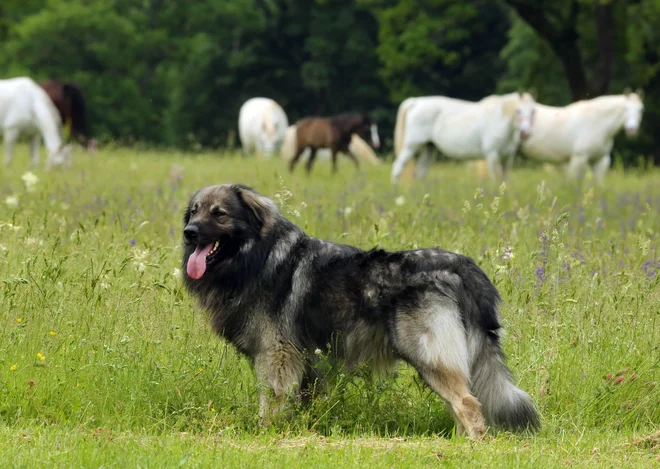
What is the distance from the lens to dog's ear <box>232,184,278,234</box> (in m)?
5.64

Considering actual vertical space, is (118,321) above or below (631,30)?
below

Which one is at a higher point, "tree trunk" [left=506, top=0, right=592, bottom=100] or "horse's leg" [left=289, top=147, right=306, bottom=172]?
"tree trunk" [left=506, top=0, right=592, bottom=100]

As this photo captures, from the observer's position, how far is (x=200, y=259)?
5520mm

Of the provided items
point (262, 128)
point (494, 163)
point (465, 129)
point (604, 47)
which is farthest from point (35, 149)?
point (604, 47)

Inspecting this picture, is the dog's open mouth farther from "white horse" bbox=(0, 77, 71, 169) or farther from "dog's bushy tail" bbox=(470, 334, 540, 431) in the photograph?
"white horse" bbox=(0, 77, 71, 169)

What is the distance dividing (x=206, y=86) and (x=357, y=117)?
2306cm

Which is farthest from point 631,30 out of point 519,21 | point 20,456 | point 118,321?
point 20,456

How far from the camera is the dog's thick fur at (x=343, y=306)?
5262mm

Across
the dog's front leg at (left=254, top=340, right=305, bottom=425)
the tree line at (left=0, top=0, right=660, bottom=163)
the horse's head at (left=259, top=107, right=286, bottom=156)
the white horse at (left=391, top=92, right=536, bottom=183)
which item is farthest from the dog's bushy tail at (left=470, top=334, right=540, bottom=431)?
the tree line at (left=0, top=0, right=660, bottom=163)

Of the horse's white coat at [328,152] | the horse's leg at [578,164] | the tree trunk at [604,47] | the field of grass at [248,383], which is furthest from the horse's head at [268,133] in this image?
the field of grass at [248,383]

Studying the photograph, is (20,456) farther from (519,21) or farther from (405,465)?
(519,21)

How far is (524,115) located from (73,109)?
8959 millimetres

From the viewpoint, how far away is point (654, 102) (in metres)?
33.0

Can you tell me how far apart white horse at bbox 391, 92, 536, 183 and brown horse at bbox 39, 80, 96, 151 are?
631 centimetres
